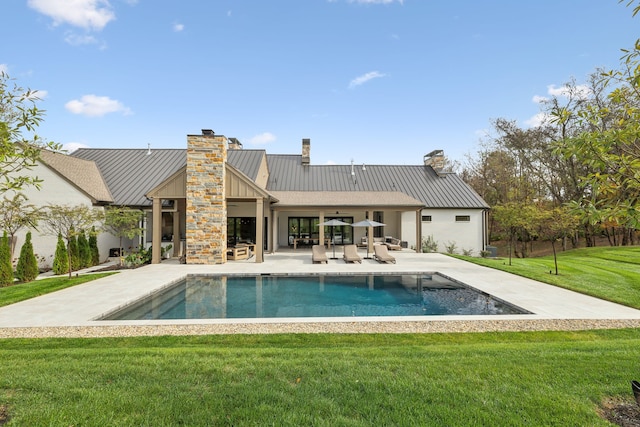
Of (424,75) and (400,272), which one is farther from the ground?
(424,75)

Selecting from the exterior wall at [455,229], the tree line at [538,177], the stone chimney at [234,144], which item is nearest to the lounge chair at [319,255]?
the exterior wall at [455,229]

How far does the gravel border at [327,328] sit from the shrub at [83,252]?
900 centimetres

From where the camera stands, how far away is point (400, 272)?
1238 cm

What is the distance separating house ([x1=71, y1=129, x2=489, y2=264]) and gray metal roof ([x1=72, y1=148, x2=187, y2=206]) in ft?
0.20

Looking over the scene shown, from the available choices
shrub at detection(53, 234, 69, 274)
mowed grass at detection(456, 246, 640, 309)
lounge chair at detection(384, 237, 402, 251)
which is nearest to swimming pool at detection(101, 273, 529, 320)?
mowed grass at detection(456, 246, 640, 309)

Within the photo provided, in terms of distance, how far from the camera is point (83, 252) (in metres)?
14.1

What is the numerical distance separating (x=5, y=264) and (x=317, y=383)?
1360cm

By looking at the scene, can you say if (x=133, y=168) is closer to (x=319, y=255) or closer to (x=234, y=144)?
(x=234, y=144)

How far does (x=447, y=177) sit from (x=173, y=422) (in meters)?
25.7

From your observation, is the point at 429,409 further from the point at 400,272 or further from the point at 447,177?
the point at 447,177

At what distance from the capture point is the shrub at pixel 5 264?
1090 cm

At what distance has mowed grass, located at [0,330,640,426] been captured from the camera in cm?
299

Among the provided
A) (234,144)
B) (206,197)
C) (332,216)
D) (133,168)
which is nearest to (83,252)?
(206,197)

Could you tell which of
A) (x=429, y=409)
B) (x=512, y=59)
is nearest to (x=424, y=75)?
(x=512, y=59)
